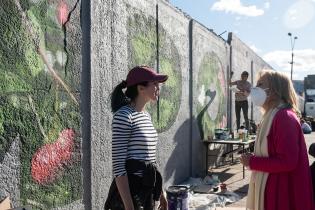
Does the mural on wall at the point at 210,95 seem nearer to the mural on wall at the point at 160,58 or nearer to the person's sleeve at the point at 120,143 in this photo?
the mural on wall at the point at 160,58

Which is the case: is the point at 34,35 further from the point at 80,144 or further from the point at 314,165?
the point at 314,165

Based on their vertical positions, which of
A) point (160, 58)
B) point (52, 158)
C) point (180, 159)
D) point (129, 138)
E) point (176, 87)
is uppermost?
point (160, 58)

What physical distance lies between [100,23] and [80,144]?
4.60 ft

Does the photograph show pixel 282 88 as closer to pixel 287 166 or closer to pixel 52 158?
pixel 287 166

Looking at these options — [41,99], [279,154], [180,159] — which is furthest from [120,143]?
[180,159]

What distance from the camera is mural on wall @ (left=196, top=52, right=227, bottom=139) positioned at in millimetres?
9352

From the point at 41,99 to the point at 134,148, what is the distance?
1285 mm

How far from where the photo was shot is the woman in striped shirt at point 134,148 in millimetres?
3002

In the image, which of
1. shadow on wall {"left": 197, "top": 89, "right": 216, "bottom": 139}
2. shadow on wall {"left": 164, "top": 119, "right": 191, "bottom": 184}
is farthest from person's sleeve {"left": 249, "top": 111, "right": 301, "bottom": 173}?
shadow on wall {"left": 197, "top": 89, "right": 216, "bottom": 139}

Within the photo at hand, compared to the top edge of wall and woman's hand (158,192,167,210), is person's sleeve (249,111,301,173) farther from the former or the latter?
the top edge of wall

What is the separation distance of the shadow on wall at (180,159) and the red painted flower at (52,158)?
3.09m

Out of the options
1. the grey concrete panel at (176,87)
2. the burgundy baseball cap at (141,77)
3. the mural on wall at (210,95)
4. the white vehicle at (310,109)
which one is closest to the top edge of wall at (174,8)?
the grey concrete panel at (176,87)

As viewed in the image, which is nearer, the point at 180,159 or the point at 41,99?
the point at 41,99

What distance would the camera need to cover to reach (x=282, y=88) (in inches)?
132
